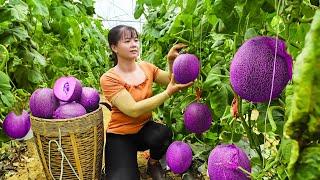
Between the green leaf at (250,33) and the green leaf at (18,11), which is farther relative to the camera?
the green leaf at (18,11)

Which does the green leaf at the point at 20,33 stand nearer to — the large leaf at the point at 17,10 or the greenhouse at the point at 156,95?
the greenhouse at the point at 156,95

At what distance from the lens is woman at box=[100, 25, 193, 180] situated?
2.36 metres

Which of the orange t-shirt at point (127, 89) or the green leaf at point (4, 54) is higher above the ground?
the green leaf at point (4, 54)

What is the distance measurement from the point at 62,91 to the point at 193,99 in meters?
0.72

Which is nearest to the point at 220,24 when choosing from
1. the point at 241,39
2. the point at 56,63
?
the point at 241,39

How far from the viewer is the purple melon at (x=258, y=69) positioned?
2.82ft

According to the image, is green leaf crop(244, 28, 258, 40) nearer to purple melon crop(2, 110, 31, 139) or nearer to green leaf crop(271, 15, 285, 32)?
green leaf crop(271, 15, 285, 32)

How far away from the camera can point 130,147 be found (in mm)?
2543

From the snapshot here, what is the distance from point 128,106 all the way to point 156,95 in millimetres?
169

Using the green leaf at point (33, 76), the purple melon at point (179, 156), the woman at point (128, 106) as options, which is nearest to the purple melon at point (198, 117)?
the purple melon at point (179, 156)

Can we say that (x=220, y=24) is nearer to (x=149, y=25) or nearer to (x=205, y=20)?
(x=205, y=20)

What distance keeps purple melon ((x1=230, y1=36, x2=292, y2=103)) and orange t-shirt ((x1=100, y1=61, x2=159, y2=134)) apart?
5.00 feet

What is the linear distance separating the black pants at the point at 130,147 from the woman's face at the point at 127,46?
0.45 meters

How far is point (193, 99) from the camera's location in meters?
2.21
